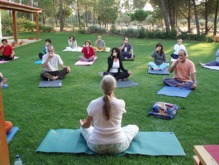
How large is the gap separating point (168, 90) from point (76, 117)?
2494mm

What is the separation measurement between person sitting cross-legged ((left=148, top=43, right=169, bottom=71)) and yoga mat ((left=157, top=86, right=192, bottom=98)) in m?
2.15

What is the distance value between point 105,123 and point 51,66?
4527 millimetres

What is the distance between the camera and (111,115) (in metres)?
3.08

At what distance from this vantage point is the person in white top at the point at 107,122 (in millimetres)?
3029

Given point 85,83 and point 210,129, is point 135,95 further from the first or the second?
point 210,129

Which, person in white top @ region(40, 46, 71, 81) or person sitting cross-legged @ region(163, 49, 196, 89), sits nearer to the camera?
person sitting cross-legged @ region(163, 49, 196, 89)

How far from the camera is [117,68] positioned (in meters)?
7.12

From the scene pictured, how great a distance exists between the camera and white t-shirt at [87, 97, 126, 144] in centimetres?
305

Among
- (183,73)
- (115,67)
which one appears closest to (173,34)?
(115,67)

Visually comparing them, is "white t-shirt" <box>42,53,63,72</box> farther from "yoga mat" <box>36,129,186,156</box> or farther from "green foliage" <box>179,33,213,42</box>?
"green foliage" <box>179,33,213,42</box>

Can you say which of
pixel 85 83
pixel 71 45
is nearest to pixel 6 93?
pixel 85 83

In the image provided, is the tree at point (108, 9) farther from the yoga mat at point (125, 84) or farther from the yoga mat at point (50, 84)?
the yoga mat at point (50, 84)

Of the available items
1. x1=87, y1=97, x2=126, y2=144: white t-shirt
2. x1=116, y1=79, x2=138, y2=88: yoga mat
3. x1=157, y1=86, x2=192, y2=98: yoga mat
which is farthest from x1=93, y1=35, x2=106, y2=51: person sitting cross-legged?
x1=87, y1=97, x2=126, y2=144: white t-shirt

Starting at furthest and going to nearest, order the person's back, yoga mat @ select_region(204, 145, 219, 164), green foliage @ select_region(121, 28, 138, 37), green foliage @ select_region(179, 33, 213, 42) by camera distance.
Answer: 1. green foliage @ select_region(121, 28, 138, 37)
2. green foliage @ select_region(179, 33, 213, 42)
3. the person's back
4. yoga mat @ select_region(204, 145, 219, 164)
